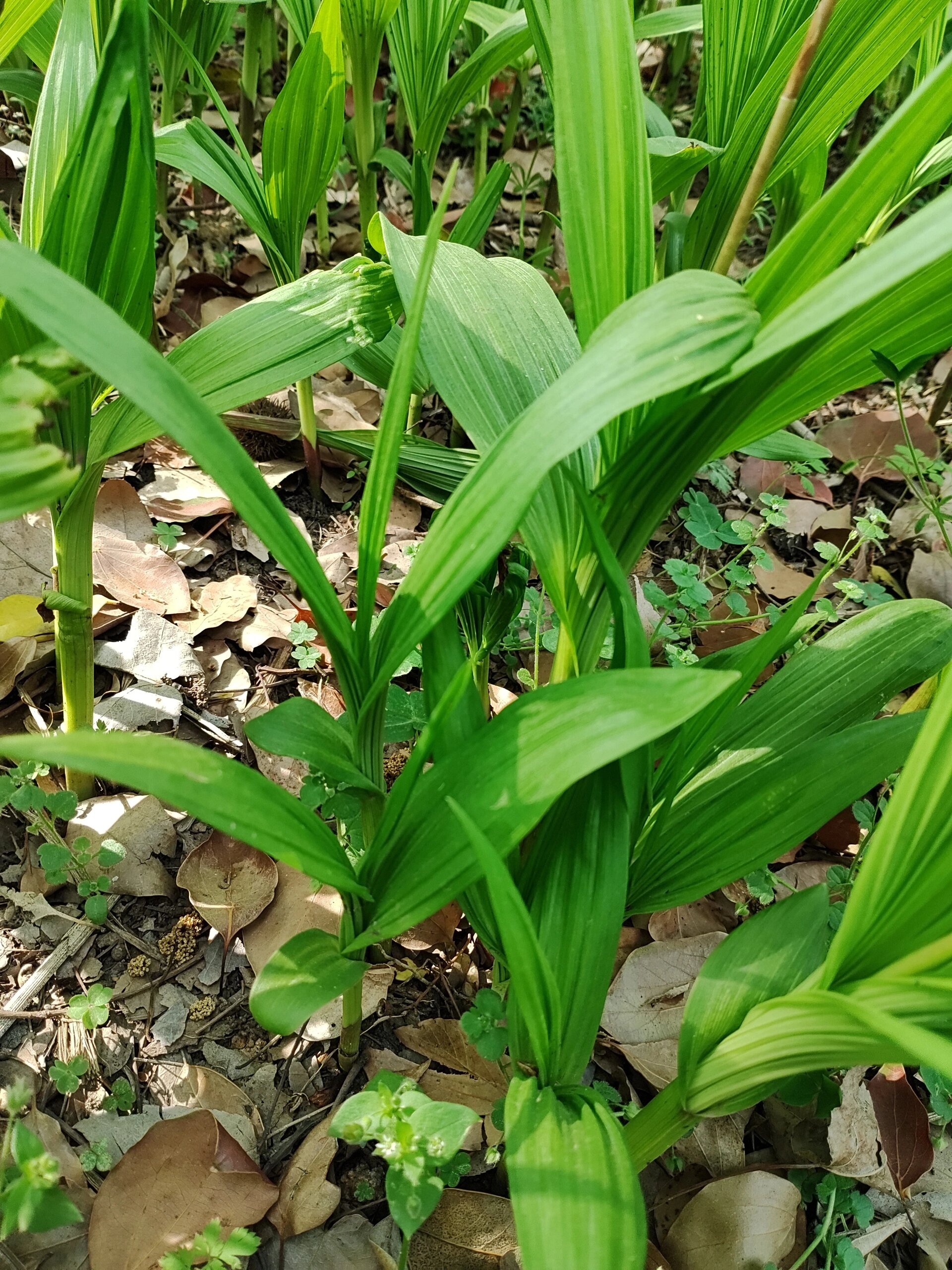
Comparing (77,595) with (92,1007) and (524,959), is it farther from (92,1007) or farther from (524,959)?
(524,959)

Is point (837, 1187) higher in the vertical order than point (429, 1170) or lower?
lower

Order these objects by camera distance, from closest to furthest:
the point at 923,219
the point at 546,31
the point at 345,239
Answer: the point at 923,219 < the point at 546,31 < the point at 345,239

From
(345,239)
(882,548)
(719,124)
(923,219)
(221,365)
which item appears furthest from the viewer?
(345,239)

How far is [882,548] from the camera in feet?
5.78

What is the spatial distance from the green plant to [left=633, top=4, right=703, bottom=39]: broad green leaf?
5.23 ft

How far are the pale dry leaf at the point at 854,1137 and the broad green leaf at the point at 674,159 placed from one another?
1061 millimetres

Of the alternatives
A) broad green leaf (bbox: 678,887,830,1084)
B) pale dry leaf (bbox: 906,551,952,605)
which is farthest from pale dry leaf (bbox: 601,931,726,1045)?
pale dry leaf (bbox: 906,551,952,605)

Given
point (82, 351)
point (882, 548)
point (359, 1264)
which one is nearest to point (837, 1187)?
point (359, 1264)

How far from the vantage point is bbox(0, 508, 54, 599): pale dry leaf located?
4.22 ft

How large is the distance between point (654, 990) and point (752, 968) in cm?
35

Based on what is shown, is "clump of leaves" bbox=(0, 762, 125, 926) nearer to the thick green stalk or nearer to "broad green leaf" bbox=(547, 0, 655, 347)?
the thick green stalk

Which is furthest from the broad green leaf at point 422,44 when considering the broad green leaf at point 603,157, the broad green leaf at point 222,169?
the broad green leaf at point 603,157

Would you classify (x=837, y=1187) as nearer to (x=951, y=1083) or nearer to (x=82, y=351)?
(x=951, y=1083)

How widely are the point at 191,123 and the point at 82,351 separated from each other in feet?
2.65
